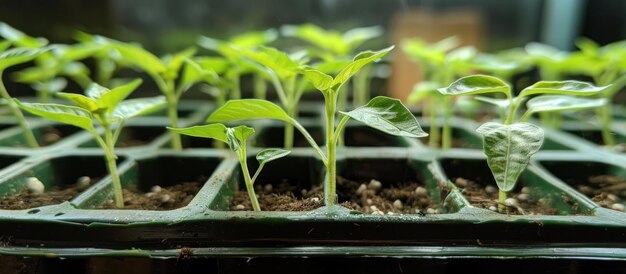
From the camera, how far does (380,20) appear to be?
1.33 m

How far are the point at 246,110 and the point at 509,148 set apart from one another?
28 centimetres

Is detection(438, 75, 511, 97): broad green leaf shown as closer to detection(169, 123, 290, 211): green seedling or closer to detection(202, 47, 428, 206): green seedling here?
detection(202, 47, 428, 206): green seedling

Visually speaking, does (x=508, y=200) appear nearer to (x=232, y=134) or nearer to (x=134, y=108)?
(x=232, y=134)

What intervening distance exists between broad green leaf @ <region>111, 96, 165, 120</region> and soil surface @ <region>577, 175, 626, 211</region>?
0.62 metres

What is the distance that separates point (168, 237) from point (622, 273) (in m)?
0.46

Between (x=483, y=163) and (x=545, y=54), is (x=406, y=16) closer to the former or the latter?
(x=545, y=54)

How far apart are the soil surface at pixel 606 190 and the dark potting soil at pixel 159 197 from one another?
0.58 metres

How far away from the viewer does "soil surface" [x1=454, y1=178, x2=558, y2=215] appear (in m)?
0.55

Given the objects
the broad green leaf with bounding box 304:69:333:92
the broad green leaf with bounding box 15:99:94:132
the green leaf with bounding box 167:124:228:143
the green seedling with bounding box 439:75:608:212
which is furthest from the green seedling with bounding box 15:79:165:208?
→ the green seedling with bounding box 439:75:608:212

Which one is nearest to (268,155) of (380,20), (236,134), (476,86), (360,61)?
(236,134)

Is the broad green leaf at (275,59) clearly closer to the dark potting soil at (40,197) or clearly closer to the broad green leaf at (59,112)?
the broad green leaf at (59,112)

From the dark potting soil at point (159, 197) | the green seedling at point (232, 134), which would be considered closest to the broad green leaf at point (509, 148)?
the green seedling at point (232, 134)

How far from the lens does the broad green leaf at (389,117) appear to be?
0.43m

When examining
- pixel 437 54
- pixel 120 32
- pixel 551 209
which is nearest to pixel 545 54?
pixel 437 54
